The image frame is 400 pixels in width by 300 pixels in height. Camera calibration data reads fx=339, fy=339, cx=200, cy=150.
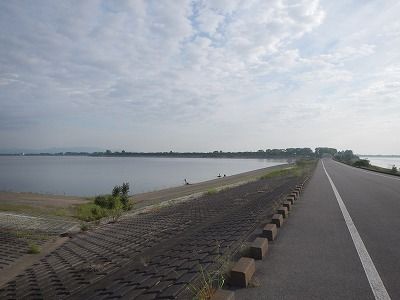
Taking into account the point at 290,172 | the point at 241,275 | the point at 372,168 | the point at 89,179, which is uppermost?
the point at 372,168

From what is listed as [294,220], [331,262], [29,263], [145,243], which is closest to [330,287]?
[331,262]

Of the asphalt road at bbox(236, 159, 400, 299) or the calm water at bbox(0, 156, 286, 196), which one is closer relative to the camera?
the asphalt road at bbox(236, 159, 400, 299)

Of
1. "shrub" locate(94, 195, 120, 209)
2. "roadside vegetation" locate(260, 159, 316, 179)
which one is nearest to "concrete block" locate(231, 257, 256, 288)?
"shrub" locate(94, 195, 120, 209)

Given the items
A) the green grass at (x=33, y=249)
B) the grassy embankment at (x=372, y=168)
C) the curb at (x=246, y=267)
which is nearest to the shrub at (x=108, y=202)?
the green grass at (x=33, y=249)

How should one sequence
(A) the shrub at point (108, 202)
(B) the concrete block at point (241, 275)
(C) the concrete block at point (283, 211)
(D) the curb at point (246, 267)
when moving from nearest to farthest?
(D) the curb at point (246, 267), (B) the concrete block at point (241, 275), (C) the concrete block at point (283, 211), (A) the shrub at point (108, 202)

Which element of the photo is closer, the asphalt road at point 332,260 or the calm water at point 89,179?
the asphalt road at point 332,260

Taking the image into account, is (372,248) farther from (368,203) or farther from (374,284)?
(368,203)

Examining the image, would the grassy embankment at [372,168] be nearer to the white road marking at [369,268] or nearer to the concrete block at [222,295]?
the white road marking at [369,268]

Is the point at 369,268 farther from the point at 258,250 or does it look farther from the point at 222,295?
the point at 222,295

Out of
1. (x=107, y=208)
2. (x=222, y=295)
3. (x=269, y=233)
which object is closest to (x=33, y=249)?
(x=269, y=233)

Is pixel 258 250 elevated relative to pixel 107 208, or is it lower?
elevated

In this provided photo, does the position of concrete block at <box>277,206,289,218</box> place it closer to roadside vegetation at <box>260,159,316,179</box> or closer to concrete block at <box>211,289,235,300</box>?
concrete block at <box>211,289,235,300</box>

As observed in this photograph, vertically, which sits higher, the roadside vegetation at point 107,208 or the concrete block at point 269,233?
the concrete block at point 269,233

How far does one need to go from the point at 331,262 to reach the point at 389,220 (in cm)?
482
